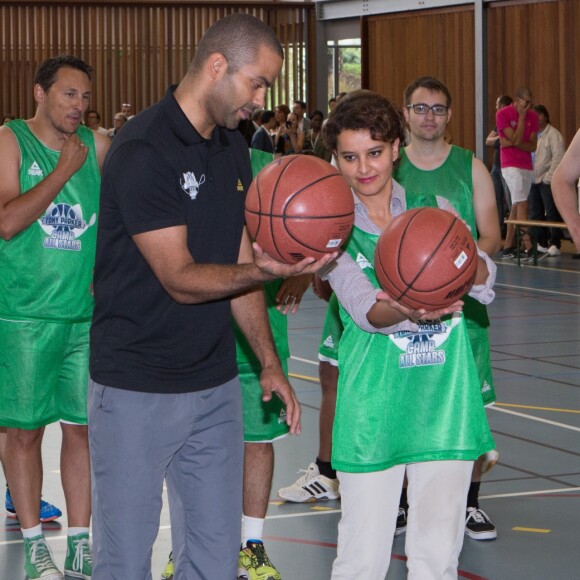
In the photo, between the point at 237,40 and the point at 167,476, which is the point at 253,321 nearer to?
the point at 167,476

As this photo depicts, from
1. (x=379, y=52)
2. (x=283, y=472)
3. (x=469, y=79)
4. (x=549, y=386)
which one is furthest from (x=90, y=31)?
(x=283, y=472)

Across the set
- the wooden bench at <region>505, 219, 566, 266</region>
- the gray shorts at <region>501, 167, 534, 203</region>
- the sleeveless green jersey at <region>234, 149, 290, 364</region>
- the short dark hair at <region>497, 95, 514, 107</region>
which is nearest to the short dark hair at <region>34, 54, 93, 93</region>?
the sleeveless green jersey at <region>234, 149, 290, 364</region>

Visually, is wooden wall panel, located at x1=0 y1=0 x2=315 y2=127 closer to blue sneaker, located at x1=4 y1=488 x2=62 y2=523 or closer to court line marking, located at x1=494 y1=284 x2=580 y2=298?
court line marking, located at x1=494 y1=284 x2=580 y2=298

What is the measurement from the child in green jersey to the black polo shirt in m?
0.43

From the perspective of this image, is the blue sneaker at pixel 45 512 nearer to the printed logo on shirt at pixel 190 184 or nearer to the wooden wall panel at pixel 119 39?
the printed logo on shirt at pixel 190 184

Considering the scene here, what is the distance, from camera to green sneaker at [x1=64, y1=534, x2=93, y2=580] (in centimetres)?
452

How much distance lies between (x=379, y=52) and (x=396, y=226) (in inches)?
766

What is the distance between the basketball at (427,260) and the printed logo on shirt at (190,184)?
56cm

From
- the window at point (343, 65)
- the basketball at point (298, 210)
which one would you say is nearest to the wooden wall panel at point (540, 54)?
the window at point (343, 65)

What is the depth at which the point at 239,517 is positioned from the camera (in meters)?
3.31

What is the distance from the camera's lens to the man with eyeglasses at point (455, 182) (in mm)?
4980

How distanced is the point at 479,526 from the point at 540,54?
14.5m

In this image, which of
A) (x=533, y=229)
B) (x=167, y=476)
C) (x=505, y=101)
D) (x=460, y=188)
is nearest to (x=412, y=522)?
(x=167, y=476)

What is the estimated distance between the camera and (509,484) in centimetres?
572
